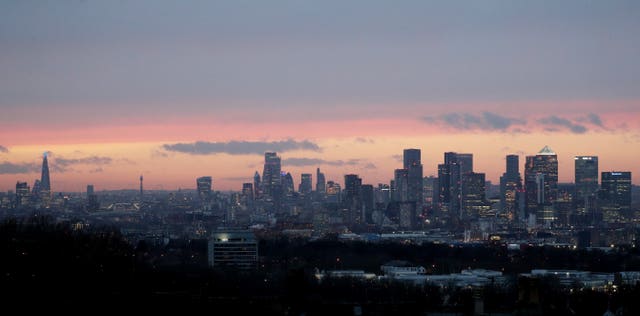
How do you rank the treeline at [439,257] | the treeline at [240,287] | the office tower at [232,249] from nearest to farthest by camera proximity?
the treeline at [240,287]
the office tower at [232,249]
the treeline at [439,257]

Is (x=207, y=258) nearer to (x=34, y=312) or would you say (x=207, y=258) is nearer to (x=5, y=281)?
(x=5, y=281)

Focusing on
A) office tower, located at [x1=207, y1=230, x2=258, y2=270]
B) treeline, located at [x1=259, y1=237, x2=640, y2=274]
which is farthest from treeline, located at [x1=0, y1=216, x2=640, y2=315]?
office tower, located at [x1=207, y1=230, x2=258, y2=270]

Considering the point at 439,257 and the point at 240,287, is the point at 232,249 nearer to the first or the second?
the point at 439,257

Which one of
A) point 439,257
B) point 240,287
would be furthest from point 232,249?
point 240,287

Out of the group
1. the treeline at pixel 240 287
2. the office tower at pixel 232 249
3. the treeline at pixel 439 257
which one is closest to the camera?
the treeline at pixel 240 287

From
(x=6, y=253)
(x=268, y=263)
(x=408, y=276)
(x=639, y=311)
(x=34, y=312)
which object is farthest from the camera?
(x=268, y=263)

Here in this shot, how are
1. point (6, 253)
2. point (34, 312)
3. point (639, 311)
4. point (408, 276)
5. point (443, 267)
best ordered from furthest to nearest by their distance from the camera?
1. point (443, 267)
2. point (408, 276)
3. point (6, 253)
4. point (639, 311)
5. point (34, 312)

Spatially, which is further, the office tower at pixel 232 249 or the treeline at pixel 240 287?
the office tower at pixel 232 249

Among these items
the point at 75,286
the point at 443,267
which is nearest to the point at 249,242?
the point at 443,267

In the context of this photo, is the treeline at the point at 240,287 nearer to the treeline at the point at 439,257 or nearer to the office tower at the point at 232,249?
the treeline at the point at 439,257

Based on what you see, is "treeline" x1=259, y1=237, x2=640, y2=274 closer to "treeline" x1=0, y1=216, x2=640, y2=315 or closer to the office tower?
"treeline" x1=0, y1=216, x2=640, y2=315

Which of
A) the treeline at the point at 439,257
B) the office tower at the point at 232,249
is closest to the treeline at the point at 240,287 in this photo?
the treeline at the point at 439,257
